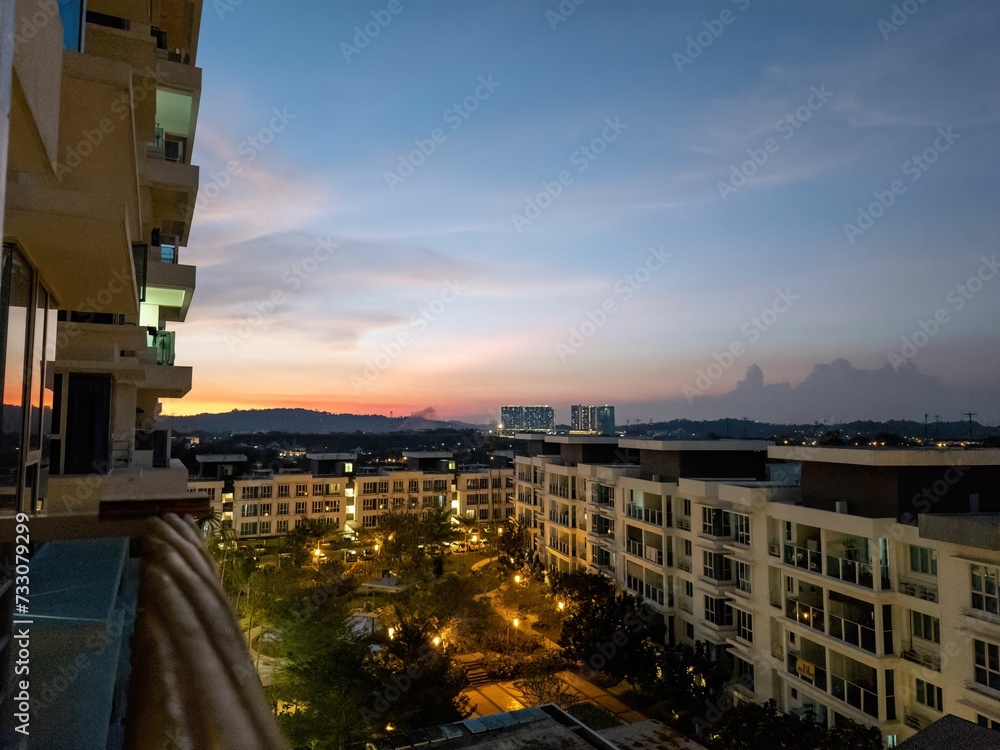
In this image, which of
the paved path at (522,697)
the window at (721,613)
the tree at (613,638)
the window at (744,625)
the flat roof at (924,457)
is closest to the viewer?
the flat roof at (924,457)

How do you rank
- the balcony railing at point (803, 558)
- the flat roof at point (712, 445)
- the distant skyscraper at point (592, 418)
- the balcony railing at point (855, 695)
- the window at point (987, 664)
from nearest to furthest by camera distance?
the window at point (987, 664)
the balcony railing at point (855, 695)
the balcony railing at point (803, 558)
the flat roof at point (712, 445)
the distant skyscraper at point (592, 418)

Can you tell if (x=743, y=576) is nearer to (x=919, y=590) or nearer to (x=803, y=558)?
(x=803, y=558)

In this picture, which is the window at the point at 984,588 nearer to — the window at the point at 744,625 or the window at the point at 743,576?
the window at the point at 743,576

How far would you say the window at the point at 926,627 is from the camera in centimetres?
1259

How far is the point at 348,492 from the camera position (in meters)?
45.1

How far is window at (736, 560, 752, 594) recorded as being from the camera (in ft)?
58.2

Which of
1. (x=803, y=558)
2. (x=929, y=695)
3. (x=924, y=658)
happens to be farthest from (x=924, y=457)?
(x=929, y=695)

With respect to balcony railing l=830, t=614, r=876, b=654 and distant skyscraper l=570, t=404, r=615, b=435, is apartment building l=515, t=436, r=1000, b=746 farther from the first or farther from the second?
distant skyscraper l=570, t=404, r=615, b=435

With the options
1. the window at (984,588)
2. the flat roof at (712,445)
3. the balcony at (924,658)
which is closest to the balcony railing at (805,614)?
the balcony at (924,658)

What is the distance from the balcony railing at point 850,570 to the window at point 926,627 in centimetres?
95

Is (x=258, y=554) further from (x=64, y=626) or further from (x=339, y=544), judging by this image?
(x=64, y=626)

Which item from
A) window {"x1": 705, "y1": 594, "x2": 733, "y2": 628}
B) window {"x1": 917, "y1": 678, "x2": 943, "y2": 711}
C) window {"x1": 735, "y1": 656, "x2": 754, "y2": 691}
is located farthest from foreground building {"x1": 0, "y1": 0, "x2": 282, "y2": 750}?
window {"x1": 705, "y1": 594, "x2": 733, "y2": 628}

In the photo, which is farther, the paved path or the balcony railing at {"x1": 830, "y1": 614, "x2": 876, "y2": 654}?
the paved path

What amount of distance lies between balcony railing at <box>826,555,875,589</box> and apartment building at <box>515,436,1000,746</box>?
0.03 metres
